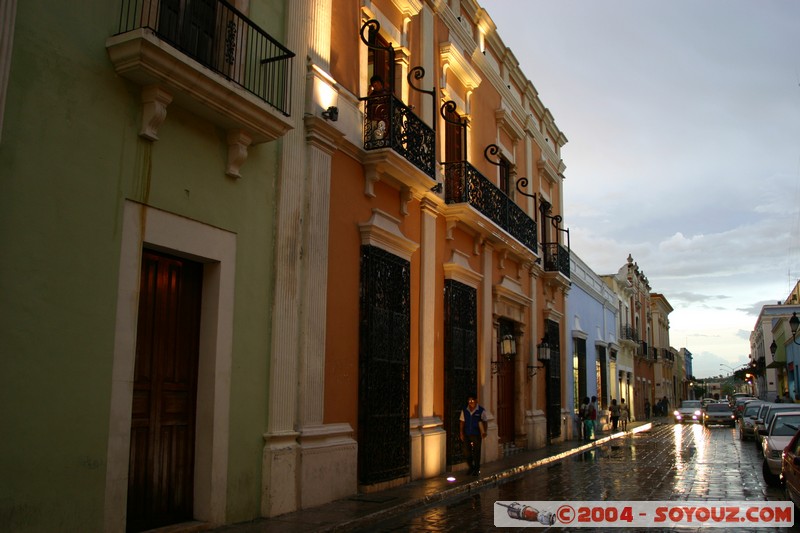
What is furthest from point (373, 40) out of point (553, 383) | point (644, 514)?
point (553, 383)

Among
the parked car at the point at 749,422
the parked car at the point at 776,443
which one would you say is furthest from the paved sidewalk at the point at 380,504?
the parked car at the point at 749,422

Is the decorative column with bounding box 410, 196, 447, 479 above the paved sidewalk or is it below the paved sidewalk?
above

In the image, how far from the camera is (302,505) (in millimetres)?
9234

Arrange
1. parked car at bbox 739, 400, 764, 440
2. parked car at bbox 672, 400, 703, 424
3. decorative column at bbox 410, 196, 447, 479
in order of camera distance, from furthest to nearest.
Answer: parked car at bbox 672, 400, 703, 424 → parked car at bbox 739, 400, 764, 440 → decorative column at bbox 410, 196, 447, 479

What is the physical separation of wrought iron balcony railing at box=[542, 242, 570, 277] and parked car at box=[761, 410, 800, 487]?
858 centimetres

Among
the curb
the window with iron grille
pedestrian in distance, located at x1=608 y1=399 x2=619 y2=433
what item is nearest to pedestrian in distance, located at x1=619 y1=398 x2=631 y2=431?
pedestrian in distance, located at x1=608 y1=399 x2=619 y2=433

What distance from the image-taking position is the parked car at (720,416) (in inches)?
1399

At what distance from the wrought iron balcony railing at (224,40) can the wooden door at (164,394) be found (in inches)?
91.8

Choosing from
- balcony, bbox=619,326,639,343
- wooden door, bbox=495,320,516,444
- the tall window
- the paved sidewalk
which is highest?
the tall window

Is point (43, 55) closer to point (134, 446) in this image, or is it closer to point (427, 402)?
point (134, 446)

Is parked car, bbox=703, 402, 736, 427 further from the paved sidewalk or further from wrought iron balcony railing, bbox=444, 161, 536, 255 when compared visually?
the paved sidewalk

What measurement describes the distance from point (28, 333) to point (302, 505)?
14.5ft

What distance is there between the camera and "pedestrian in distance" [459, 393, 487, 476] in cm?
1359

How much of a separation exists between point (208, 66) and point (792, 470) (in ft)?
27.2
